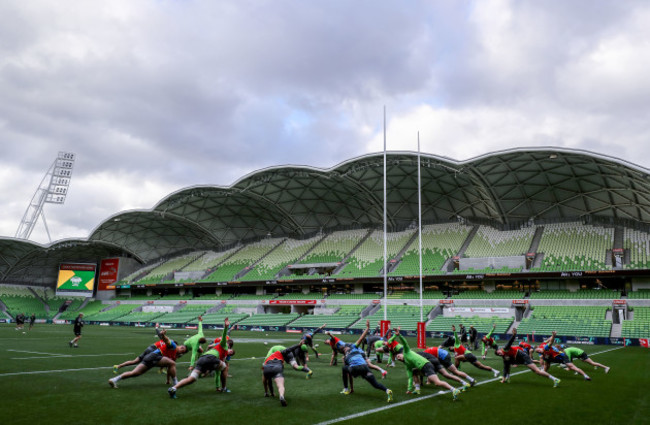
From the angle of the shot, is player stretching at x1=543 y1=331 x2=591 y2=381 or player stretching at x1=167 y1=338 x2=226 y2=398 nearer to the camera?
player stretching at x1=167 y1=338 x2=226 y2=398

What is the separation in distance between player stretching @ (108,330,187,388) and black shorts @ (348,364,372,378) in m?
4.72

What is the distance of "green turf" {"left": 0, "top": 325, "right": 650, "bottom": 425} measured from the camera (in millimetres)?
8805

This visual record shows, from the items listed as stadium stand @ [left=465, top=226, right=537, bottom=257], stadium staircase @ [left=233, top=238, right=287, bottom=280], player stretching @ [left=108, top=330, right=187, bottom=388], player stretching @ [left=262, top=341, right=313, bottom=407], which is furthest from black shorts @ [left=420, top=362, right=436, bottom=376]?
stadium staircase @ [left=233, top=238, right=287, bottom=280]

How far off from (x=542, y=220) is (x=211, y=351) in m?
49.8

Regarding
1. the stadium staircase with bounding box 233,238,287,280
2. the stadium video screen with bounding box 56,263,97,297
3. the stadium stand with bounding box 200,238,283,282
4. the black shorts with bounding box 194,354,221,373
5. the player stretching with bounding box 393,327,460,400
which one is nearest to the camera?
the black shorts with bounding box 194,354,221,373

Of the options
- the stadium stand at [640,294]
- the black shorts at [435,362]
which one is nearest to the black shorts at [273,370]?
the black shorts at [435,362]

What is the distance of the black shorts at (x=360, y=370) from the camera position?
10930 mm

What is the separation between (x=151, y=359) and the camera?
Result: 11453 millimetres

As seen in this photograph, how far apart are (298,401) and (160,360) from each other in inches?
151

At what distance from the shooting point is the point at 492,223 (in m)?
55.3

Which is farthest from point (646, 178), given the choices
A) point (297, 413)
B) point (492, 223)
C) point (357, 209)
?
point (297, 413)

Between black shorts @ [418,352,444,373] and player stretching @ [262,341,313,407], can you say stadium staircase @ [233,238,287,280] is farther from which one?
black shorts @ [418,352,444,373]

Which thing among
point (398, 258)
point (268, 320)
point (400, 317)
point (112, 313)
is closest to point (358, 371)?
point (400, 317)

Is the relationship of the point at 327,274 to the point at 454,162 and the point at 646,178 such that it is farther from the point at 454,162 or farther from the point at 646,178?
the point at 646,178
